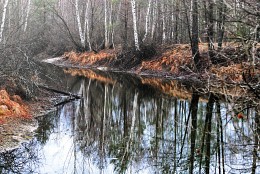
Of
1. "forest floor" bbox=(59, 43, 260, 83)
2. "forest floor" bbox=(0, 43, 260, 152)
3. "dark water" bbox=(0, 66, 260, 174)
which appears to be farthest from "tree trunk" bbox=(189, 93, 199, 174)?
"forest floor" bbox=(59, 43, 260, 83)

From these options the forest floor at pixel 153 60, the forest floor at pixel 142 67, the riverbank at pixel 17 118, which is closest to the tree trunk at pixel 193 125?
the forest floor at pixel 142 67

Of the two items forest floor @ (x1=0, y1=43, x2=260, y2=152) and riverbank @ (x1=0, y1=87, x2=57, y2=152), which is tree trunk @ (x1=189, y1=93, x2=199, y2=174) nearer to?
forest floor @ (x1=0, y1=43, x2=260, y2=152)

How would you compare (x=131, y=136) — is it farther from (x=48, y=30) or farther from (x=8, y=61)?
(x=48, y=30)

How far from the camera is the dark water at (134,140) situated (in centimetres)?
672

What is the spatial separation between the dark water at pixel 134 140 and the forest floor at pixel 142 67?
21.0 inches

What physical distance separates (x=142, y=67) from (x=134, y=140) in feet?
49.0

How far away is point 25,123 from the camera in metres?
9.88

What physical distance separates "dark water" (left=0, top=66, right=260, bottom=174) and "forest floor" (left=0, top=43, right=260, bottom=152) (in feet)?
1.75

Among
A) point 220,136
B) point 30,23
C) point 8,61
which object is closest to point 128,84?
→ point 8,61

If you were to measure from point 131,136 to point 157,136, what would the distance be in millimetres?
724

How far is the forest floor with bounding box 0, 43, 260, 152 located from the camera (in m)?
5.33

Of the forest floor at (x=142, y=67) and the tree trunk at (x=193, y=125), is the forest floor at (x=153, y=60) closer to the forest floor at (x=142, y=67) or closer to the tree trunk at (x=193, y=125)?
the forest floor at (x=142, y=67)

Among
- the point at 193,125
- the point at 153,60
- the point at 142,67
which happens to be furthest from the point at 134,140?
the point at 153,60

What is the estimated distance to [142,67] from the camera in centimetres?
2338
